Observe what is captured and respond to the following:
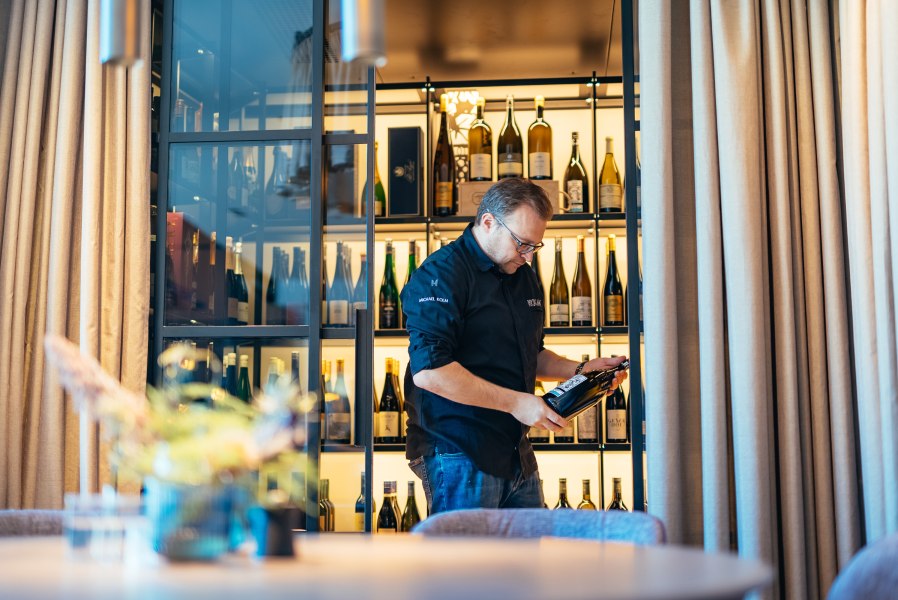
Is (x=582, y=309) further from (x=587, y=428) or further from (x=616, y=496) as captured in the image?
(x=616, y=496)

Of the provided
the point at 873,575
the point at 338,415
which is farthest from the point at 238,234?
the point at 873,575

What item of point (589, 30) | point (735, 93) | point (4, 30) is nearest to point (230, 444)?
point (735, 93)

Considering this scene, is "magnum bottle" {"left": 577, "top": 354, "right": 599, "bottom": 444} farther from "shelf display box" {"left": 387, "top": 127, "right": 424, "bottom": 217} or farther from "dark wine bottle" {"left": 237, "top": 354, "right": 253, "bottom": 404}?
"dark wine bottle" {"left": 237, "top": 354, "right": 253, "bottom": 404}

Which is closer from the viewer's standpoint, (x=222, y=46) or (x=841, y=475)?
(x=841, y=475)

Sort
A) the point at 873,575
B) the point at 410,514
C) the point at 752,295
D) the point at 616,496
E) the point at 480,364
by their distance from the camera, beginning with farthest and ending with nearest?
A: the point at 410,514
the point at 616,496
the point at 480,364
the point at 752,295
the point at 873,575

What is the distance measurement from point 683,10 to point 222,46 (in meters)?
1.44

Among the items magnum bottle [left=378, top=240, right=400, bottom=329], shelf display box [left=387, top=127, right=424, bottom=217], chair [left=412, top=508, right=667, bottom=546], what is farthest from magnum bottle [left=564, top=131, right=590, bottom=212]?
chair [left=412, top=508, right=667, bottom=546]

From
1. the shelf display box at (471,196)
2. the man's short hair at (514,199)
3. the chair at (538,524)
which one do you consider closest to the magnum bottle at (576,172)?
the shelf display box at (471,196)

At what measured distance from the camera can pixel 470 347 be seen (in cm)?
286

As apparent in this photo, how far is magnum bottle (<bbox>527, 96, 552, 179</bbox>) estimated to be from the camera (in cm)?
393

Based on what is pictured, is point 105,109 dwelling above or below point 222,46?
Answer: below

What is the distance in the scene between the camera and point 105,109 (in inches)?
124

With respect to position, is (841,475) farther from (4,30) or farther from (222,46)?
(4,30)

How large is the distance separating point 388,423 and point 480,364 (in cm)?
124
